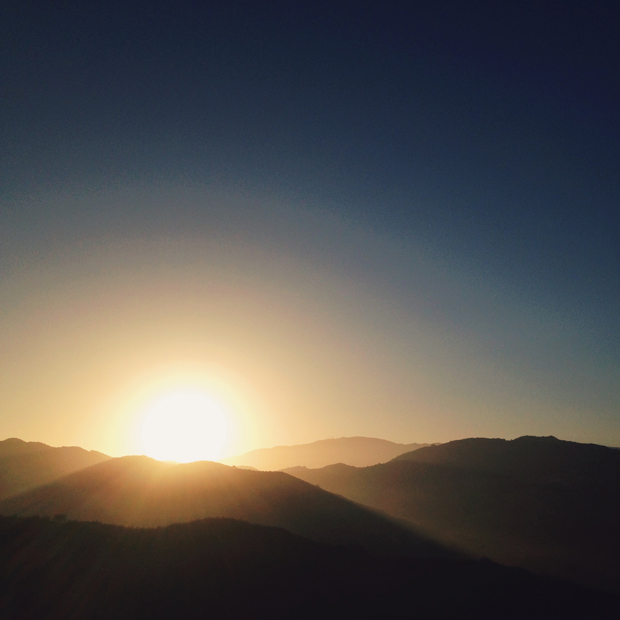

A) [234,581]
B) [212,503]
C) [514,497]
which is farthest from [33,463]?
[514,497]

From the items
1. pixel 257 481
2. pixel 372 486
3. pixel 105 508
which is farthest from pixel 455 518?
pixel 105 508

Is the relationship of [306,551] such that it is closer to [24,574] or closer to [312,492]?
[24,574]

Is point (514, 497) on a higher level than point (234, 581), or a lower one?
higher

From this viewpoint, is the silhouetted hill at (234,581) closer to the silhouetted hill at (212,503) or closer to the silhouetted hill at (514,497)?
the silhouetted hill at (212,503)

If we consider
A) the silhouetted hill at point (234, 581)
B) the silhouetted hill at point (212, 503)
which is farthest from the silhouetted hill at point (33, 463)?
the silhouetted hill at point (234, 581)

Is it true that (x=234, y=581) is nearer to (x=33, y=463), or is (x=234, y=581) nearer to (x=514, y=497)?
(x=514, y=497)

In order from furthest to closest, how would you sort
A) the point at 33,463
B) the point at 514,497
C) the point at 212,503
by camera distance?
1. the point at 33,463
2. the point at 514,497
3. the point at 212,503

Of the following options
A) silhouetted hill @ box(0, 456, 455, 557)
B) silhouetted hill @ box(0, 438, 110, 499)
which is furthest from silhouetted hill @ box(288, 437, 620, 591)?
silhouetted hill @ box(0, 438, 110, 499)

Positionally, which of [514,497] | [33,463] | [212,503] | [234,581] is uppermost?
[33,463]
